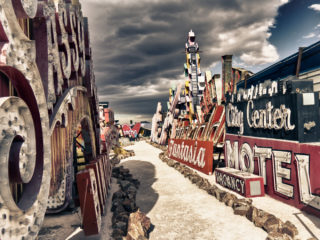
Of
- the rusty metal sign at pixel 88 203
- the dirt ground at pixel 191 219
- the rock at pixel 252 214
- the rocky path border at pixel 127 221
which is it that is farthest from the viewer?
the rock at pixel 252 214

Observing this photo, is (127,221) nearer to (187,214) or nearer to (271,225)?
(187,214)

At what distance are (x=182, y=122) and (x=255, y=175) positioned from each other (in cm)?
1934

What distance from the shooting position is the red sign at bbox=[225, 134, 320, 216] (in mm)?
7969

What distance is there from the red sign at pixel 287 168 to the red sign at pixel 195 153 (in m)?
3.08

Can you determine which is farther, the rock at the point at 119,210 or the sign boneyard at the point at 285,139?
the rock at the point at 119,210

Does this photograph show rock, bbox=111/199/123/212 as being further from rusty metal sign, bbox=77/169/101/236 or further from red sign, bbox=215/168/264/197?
red sign, bbox=215/168/264/197

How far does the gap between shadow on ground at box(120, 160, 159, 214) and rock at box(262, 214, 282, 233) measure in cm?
421

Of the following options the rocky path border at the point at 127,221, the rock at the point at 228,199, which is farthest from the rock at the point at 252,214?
the rocky path border at the point at 127,221

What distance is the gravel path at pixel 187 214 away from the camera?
7.05 metres

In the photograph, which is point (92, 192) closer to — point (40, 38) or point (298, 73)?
point (40, 38)

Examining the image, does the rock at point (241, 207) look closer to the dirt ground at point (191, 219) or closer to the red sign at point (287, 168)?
the dirt ground at point (191, 219)

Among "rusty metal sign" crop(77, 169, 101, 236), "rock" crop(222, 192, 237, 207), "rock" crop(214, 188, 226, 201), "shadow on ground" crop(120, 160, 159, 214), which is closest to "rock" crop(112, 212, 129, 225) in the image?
"rusty metal sign" crop(77, 169, 101, 236)

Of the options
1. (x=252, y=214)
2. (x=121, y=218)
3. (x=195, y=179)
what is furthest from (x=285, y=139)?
(x=121, y=218)

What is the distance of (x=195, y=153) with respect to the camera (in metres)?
17.2
